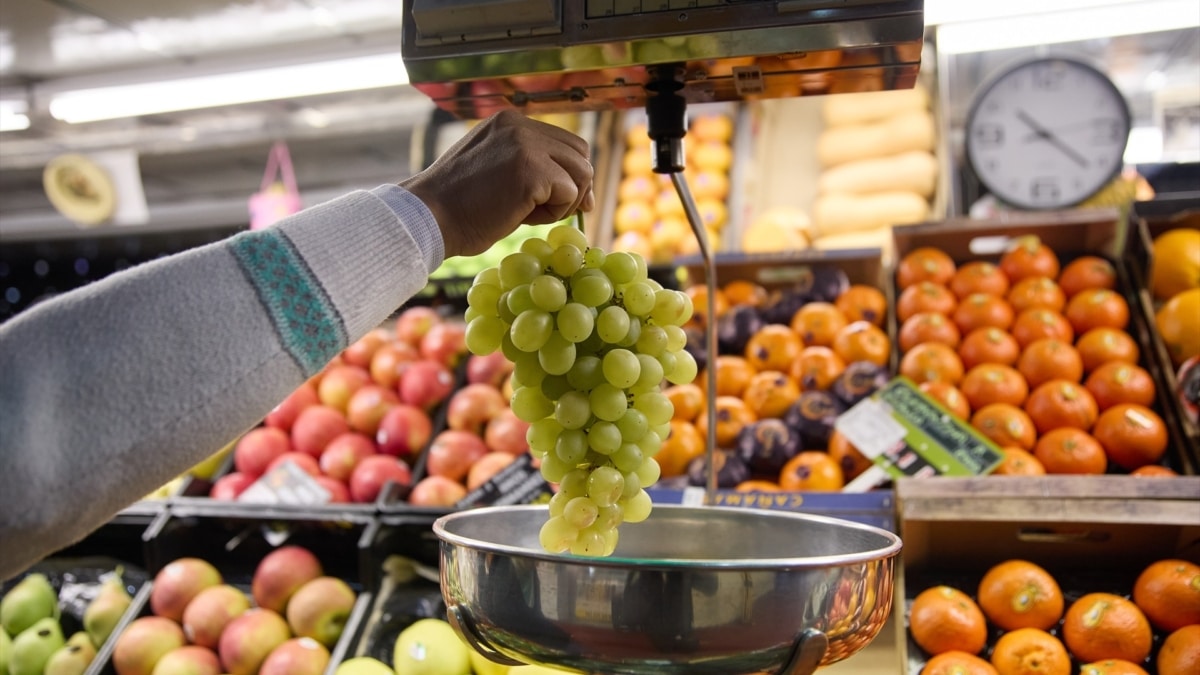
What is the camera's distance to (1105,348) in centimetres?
204

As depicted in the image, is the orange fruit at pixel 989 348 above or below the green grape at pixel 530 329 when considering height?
below

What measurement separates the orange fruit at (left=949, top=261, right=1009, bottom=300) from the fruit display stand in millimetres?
879

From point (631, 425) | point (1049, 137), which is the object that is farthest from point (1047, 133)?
point (631, 425)

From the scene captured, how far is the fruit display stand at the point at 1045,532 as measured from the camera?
4.77 feet

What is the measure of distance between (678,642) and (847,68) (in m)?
0.65

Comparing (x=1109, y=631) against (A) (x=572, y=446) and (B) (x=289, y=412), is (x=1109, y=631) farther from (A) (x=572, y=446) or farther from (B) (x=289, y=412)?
(B) (x=289, y=412)

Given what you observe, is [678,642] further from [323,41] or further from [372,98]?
[372,98]

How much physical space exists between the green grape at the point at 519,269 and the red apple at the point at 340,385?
1888mm

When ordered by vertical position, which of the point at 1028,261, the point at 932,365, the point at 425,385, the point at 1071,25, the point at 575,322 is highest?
the point at 1071,25

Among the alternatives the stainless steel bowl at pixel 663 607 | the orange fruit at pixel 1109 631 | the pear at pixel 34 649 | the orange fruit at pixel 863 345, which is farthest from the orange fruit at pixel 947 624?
the pear at pixel 34 649

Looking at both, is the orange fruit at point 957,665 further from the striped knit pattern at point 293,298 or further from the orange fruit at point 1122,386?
the striped knit pattern at point 293,298

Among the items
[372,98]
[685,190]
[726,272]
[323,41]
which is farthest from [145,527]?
[372,98]

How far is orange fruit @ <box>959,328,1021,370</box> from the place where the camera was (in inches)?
83.4

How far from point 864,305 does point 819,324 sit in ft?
0.48
